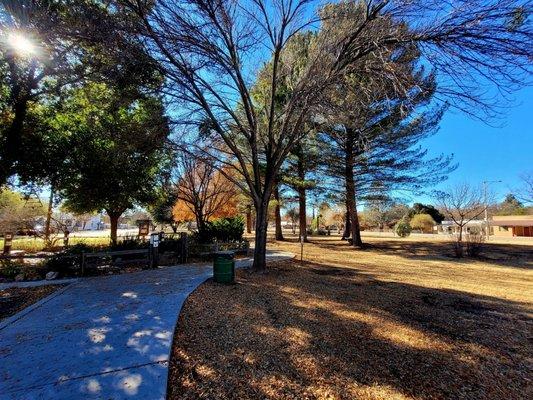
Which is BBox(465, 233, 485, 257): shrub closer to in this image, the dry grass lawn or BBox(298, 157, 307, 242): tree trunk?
the dry grass lawn

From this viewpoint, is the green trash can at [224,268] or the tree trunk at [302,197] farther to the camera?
the tree trunk at [302,197]

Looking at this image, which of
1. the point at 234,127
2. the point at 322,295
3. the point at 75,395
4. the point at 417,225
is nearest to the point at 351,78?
the point at 234,127

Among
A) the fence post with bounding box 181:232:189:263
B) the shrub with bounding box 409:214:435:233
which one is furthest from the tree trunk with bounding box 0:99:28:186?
the shrub with bounding box 409:214:435:233

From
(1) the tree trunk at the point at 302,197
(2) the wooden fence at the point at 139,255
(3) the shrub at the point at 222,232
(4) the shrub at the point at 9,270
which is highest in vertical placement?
(1) the tree trunk at the point at 302,197

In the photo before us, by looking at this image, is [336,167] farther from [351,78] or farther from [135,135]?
[135,135]

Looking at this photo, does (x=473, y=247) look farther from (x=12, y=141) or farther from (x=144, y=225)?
(x=12, y=141)

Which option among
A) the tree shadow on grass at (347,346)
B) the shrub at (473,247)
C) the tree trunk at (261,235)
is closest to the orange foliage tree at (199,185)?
the tree trunk at (261,235)

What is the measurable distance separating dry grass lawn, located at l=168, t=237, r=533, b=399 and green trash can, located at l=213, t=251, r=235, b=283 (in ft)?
1.30

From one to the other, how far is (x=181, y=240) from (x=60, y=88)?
7426 mm

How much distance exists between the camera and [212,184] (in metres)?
20.4

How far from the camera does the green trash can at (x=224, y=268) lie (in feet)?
27.8

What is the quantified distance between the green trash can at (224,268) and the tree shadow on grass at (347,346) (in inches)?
30.2

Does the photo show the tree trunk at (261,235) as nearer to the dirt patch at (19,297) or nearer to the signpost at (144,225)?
the dirt patch at (19,297)

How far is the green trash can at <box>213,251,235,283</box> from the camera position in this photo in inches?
334
